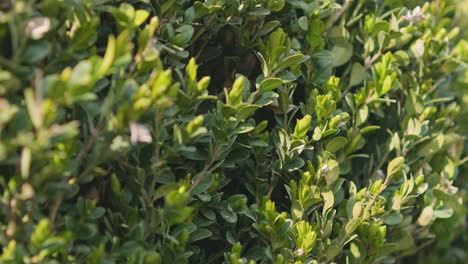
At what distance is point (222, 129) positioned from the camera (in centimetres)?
167

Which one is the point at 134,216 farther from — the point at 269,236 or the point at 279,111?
the point at 279,111

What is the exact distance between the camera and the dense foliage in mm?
1345

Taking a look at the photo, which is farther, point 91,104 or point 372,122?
point 372,122

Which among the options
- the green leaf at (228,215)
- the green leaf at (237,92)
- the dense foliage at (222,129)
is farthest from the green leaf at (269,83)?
the green leaf at (228,215)

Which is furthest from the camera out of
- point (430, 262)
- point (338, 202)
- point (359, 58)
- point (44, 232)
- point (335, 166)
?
point (430, 262)

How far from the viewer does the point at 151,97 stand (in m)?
1.38

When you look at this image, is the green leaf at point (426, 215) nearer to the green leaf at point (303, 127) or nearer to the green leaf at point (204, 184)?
the green leaf at point (303, 127)

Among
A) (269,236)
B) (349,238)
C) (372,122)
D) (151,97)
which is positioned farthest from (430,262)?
(151,97)

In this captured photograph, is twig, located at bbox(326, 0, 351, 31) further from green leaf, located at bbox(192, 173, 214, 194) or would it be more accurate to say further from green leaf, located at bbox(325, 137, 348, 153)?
green leaf, located at bbox(192, 173, 214, 194)

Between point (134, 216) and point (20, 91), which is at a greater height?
point (20, 91)

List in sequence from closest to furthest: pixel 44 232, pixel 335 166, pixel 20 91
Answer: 1. pixel 44 232
2. pixel 20 91
3. pixel 335 166

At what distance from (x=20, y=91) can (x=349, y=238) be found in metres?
1.18

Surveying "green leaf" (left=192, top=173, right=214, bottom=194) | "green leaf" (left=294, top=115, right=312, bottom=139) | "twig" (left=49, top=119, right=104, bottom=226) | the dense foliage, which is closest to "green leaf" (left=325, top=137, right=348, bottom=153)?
the dense foliage

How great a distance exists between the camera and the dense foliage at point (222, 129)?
4.41ft
